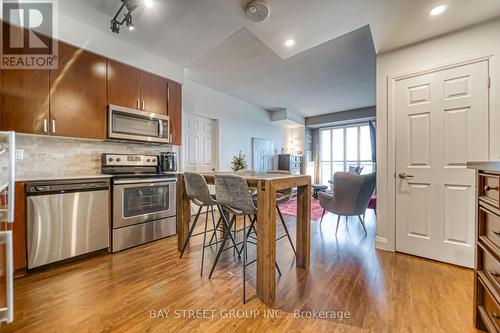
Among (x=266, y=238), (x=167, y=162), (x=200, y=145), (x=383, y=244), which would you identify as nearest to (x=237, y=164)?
(x=200, y=145)

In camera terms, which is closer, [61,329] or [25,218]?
[61,329]

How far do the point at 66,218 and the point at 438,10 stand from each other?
393 cm

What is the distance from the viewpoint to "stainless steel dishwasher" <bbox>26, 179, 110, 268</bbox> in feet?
6.38

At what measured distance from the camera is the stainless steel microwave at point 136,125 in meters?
2.61

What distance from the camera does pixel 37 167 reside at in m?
2.30

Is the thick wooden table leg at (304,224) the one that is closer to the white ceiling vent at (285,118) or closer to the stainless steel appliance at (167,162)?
the stainless steel appliance at (167,162)

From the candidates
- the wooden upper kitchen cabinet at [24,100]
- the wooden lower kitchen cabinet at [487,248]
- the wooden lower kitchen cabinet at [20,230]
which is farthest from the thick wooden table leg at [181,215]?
the wooden lower kitchen cabinet at [487,248]

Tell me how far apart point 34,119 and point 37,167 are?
56 cm

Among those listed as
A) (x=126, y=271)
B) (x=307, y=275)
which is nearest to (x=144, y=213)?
(x=126, y=271)

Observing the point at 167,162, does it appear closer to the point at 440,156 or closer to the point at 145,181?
the point at 145,181

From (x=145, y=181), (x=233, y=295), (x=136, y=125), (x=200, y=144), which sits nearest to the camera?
(x=233, y=295)

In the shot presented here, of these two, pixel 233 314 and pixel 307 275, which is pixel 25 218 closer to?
pixel 233 314

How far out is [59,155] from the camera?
8.06 feet

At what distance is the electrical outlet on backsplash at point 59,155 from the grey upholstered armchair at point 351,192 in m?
3.08
